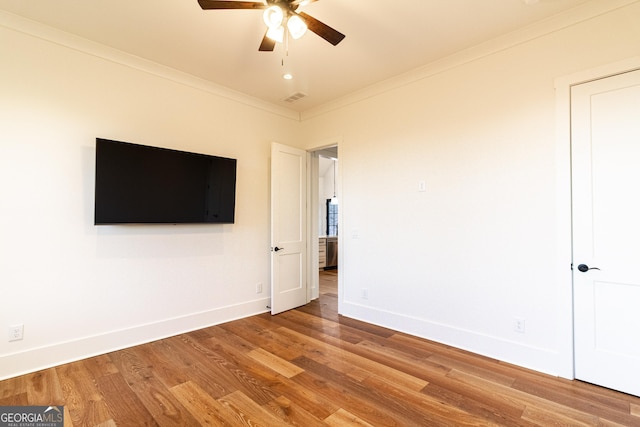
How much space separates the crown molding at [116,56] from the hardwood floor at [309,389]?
9.40 feet

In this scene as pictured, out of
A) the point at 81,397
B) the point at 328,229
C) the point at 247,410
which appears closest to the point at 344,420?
the point at 247,410

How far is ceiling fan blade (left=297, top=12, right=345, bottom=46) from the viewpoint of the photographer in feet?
6.57

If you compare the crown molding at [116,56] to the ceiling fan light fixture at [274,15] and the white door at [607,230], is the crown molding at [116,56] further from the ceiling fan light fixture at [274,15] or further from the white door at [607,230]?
the white door at [607,230]

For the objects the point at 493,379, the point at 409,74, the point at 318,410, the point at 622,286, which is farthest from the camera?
the point at 409,74

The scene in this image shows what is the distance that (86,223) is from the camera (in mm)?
2816

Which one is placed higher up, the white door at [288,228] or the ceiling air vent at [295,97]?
the ceiling air vent at [295,97]

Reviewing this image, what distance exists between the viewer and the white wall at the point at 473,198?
249 cm

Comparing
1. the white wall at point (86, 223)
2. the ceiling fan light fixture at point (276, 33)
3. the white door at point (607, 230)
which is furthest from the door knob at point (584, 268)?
the white wall at point (86, 223)

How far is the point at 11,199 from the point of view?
2.47m

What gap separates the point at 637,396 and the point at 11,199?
198 inches

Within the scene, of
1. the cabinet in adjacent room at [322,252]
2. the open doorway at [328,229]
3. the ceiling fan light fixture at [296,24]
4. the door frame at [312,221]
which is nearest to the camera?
the ceiling fan light fixture at [296,24]

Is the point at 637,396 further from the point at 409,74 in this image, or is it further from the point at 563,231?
the point at 409,74

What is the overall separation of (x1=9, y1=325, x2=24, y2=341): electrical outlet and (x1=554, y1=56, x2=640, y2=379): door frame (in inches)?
175

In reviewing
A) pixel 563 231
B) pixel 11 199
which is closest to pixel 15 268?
pixel 11 199
